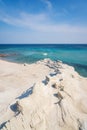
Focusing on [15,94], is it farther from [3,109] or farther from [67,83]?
[67,83]

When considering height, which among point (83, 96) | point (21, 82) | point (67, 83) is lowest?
point (21, 82)

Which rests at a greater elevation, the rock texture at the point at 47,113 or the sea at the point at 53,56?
the rock texture at the point at 47,113

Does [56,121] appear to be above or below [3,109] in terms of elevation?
above

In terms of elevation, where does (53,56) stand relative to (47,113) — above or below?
below

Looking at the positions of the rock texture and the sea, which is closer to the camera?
the rock texture

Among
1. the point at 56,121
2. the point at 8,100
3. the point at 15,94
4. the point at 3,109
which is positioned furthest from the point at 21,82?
the point at 56,121

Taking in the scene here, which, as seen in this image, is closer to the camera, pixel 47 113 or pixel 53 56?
pixel 47 113

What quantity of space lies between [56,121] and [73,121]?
23.5 inches

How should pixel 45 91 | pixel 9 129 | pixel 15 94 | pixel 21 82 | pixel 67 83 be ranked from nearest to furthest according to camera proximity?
1. pixel 9 129
2. pixel 45 91
3. pixel 67 83
4. pixel 15 94
5. pixel 21 82

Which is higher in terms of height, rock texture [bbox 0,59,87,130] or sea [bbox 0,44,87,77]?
rock texture [bbox 0,59,87,130]

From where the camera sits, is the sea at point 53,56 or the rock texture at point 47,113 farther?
the sea at point 53,56

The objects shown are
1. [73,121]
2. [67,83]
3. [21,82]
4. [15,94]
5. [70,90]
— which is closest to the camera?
[73,121]

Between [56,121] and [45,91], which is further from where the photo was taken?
[45,91]

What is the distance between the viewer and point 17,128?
14.6 ft
